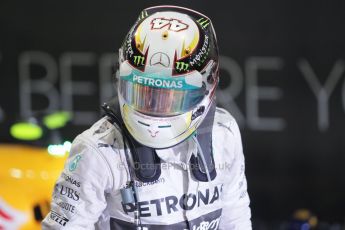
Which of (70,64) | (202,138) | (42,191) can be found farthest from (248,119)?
(202,138)

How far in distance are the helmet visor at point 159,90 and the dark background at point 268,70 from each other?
2030 mm

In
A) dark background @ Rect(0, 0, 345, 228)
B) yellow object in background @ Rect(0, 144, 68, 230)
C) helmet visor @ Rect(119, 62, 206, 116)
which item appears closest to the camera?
helmet visor @ Rect(119, 62, 206, 116)

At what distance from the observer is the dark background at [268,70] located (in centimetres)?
381

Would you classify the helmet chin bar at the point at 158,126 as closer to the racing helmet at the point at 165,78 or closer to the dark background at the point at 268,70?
the racing helmet at the point at 165,78

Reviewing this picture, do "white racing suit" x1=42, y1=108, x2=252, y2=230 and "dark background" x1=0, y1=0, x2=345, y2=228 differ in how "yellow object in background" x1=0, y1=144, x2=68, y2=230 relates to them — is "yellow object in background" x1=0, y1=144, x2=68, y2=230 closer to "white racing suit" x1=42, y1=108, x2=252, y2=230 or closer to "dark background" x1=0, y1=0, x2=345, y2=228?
"dark background" x1=0, y1=0, x2=345, y2=228

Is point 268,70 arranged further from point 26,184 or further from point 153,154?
point 153,154

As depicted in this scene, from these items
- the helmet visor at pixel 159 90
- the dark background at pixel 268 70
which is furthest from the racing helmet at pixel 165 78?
the dark background at pixel 268 70

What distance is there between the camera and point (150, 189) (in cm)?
186

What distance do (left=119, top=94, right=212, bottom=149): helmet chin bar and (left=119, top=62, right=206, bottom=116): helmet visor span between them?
0.02m

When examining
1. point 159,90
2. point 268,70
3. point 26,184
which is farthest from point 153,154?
point 268,70

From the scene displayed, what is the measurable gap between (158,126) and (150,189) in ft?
0.48

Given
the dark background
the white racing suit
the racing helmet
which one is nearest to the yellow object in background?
the dark background

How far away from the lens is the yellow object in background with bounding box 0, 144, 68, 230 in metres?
3.06

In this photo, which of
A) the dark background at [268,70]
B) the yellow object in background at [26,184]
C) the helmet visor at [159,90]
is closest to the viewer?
Result: the helmet visor at [159,90]
